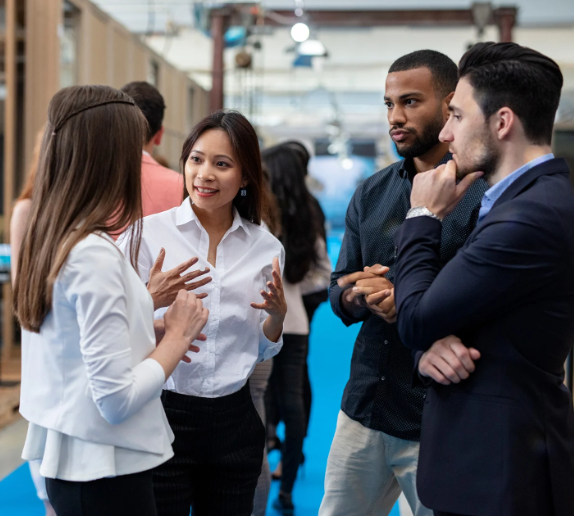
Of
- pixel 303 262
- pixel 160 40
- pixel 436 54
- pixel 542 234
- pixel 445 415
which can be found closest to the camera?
pixel 542 234

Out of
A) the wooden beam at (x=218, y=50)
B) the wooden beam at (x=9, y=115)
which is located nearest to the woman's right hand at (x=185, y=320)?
the wooden beam at (x=9, y=115)

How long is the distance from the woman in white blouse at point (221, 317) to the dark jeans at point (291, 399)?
4.67ft

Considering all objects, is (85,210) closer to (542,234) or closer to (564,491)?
(542,234)

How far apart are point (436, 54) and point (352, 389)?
98 centimetres

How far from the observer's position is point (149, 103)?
2748 mm

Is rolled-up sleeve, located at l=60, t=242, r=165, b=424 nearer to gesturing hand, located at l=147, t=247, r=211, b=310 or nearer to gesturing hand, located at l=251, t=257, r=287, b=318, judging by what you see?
gesturing hand, located at l=147, t=247, r=211, b=310

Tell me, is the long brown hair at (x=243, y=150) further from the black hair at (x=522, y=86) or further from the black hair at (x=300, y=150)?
the black hair at (x=300, y=150)

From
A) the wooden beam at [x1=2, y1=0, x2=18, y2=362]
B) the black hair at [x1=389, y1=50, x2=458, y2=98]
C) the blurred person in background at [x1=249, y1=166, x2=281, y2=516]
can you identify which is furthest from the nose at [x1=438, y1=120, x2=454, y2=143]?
the wooden beam at [x1=2, y1=0, x2=18, y2=362]

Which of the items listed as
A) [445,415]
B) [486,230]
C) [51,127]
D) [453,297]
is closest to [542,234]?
[486,230]

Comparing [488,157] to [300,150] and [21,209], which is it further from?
[300,150]

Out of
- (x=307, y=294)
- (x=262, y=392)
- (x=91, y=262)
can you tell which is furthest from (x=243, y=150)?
(x=307, y=294)

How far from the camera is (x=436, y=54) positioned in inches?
79.7

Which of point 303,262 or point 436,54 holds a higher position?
point 436,54

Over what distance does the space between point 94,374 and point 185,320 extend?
0.30 metres
